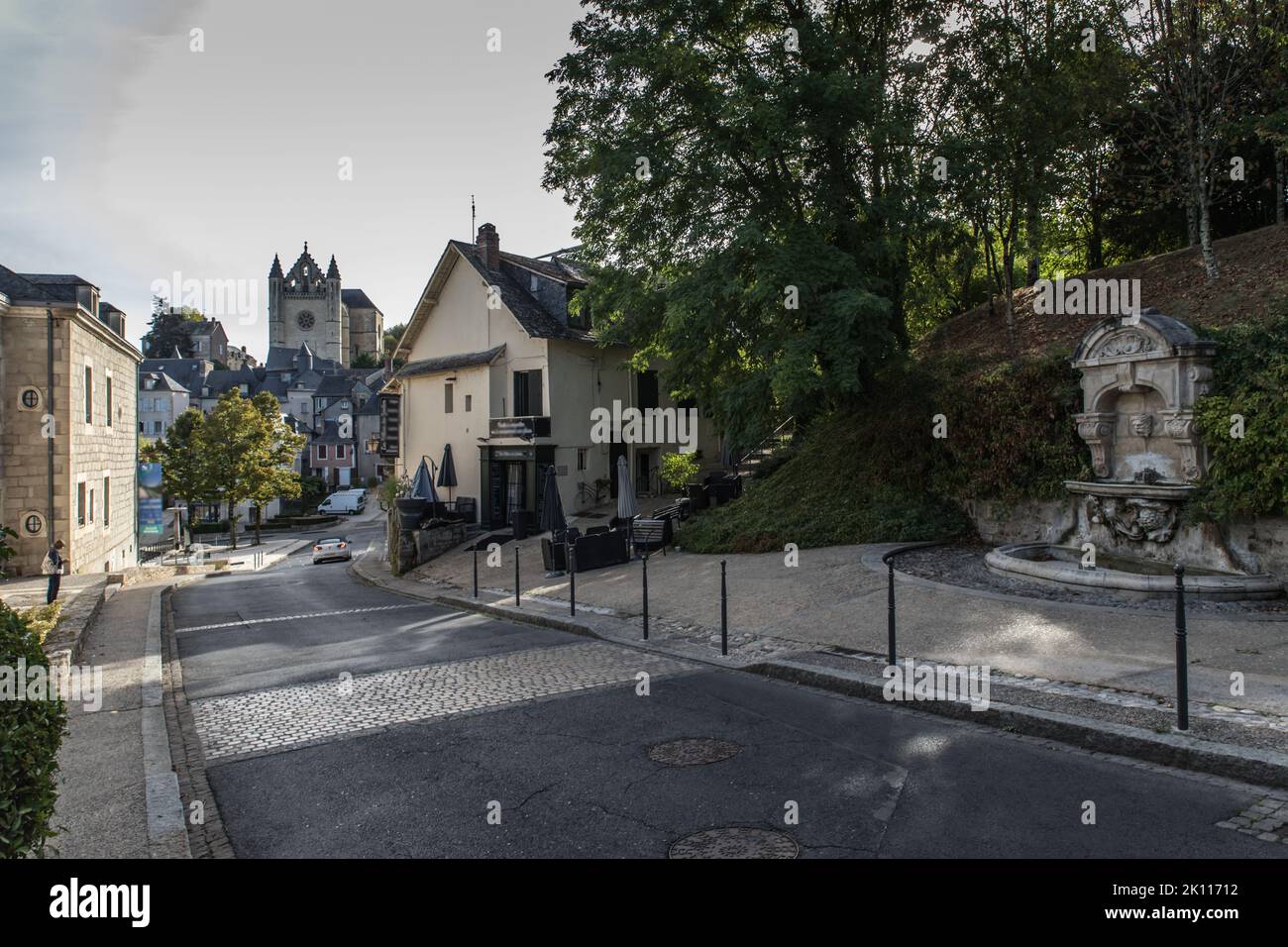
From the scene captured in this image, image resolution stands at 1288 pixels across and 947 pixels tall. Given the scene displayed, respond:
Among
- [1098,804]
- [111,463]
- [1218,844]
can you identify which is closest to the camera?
[1218,844]

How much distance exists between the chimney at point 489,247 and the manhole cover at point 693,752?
90.2 ft

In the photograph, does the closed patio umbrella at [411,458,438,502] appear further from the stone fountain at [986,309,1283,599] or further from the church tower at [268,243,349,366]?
the church tower at [268,243,349,366]

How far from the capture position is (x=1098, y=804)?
5145mm

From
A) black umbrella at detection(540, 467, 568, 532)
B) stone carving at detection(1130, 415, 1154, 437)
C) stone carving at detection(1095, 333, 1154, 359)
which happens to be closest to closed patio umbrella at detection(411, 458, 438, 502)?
black umbrella at detection(540, 467, 568, 532)

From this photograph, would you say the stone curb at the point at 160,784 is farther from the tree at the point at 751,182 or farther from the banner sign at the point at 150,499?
the banner sign at the point at 150,499

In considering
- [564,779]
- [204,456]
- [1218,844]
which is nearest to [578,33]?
[564,779]

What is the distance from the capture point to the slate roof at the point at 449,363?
29636mm

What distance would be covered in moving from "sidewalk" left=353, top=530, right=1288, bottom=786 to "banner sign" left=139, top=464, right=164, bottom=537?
29.2 meters

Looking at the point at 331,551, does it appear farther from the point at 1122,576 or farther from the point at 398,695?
the point at 1122,576

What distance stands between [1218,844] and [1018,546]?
983 centimetres

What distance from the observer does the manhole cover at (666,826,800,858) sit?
15.3ft

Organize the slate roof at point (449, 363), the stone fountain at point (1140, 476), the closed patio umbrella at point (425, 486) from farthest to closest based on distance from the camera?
1. the slate roof at point (449, 363)
2. the closed patio umbrella at point (425, 486)
3. the stone fountain at point (1140, 476)

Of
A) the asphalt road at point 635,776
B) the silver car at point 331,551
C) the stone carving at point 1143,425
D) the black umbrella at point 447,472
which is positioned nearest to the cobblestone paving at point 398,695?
the asphalt road at point 635,776
